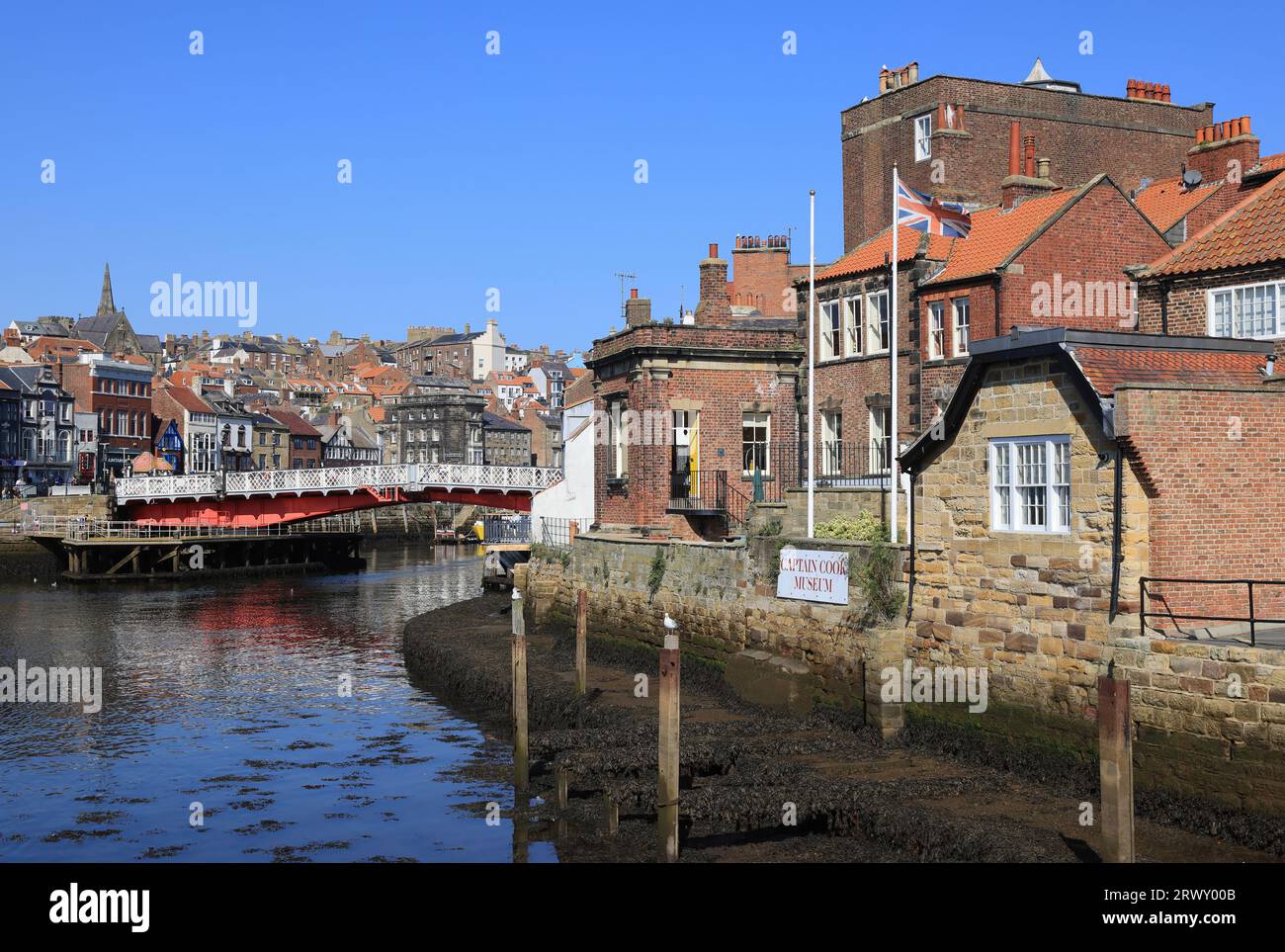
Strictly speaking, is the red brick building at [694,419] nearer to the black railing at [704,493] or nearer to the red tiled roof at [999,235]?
the black railing at [704,493]

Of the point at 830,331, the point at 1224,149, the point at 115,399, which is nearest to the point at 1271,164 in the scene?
the point at 1224,149

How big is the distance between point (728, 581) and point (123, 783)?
12829 millimetres

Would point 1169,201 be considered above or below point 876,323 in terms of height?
above

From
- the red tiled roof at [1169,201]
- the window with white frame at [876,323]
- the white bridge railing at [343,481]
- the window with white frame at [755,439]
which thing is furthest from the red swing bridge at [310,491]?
the red tiled roof at [1169,201]

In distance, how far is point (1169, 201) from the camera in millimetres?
37250

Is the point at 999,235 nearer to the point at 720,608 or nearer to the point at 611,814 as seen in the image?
the point at 720,608

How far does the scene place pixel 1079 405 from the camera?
64.5 feet

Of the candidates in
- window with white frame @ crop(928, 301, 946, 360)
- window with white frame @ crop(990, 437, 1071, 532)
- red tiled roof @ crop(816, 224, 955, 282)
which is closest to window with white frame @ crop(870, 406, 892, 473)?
window with white frame @ crop(928, 301, 946, 360)

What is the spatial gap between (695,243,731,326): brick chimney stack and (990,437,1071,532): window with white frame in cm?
2058

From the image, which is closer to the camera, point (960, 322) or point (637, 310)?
point (960, 322)

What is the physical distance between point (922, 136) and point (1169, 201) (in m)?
11.4

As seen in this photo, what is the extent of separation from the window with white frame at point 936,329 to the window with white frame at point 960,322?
39 centimetres

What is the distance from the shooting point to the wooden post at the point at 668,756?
17.5m
